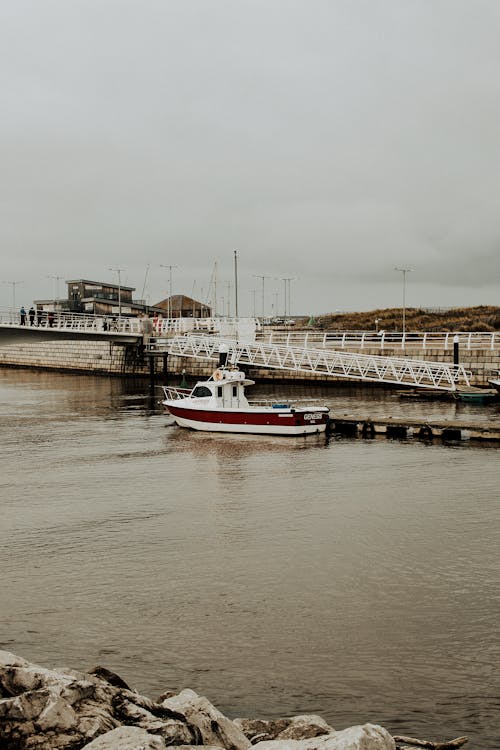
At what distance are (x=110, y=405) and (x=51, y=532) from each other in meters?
30.8

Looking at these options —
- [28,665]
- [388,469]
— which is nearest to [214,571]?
[28,665]

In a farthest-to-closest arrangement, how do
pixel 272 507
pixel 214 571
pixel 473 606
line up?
pixel 272 507 < pixel 214 571 < pixel 473 606

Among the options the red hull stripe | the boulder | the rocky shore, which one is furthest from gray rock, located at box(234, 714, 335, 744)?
the red hull stripe

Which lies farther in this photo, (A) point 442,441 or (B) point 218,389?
(B) point 218,389

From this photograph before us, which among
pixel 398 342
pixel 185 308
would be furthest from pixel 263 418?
pixel 185 308

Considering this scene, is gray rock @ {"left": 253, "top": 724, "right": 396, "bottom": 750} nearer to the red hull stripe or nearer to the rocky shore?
the rocky shore

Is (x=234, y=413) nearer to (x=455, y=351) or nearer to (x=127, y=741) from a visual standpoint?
(x=455, y=351)

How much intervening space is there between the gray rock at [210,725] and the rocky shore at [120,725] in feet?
0.03

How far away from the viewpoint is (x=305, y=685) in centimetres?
1088

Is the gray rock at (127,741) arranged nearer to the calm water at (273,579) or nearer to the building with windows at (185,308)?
the calm water at (273,579)

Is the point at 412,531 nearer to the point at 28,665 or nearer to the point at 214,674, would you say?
the point at 214,674

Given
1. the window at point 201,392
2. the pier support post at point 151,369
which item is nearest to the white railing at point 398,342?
the pier support post at point 151,369

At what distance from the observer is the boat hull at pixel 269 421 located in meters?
33.7

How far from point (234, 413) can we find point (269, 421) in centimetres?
158
